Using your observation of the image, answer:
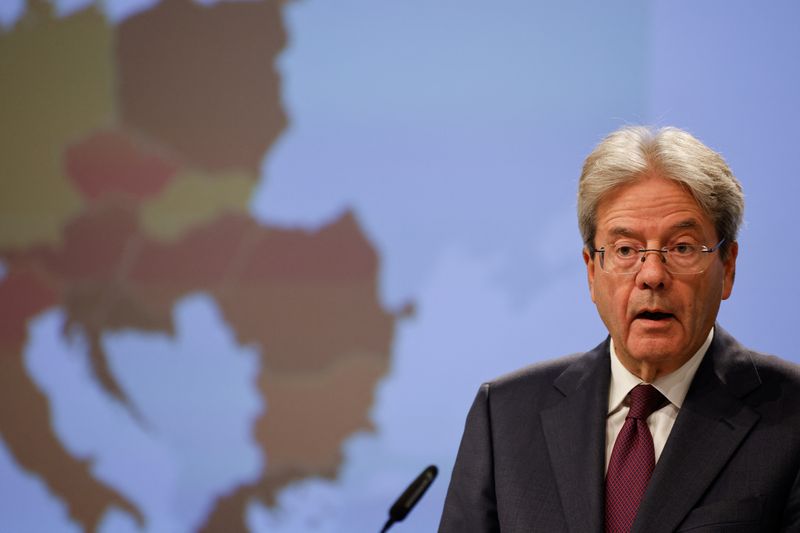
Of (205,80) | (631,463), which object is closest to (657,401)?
(631,463)

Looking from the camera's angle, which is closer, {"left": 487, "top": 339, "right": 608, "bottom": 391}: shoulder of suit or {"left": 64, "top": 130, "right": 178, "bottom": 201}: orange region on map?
{"left": 487, "top": 339, "right": 608, "bottom": 391}: shoulder of suit

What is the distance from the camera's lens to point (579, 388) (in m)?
2.02

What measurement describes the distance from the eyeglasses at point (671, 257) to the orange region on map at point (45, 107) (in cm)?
231

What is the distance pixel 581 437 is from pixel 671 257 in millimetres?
388

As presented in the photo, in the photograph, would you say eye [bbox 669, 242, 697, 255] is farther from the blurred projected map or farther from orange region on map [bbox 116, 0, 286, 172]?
orange region on map [bbox 116, 0, 286, 172]

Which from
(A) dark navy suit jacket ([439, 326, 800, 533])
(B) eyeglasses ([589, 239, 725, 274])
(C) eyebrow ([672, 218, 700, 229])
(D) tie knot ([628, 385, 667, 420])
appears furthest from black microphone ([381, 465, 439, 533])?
(C) eyebrow ([672, 218, 700, 229])

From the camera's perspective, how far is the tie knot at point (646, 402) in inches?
74.9

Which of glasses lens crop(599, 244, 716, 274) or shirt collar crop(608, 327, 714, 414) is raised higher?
glasses lens crop(599, 244, 716, 274)

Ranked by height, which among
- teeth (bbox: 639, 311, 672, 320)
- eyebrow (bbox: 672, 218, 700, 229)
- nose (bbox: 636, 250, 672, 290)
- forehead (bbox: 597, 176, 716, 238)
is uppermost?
forehead (bbox: 597, 176, 716, 238)

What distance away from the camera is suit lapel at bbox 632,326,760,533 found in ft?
5.84

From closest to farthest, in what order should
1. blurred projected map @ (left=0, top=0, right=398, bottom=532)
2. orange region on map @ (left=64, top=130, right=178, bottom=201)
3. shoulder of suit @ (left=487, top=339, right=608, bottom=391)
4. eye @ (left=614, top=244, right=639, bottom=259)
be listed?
1. eye @ (left=614, top=244, right=639, bottom=259)
2. shoulder of suit @ (left=487, top=339, right=608, bottom=391)
3. blurred projected map @ (left=0, top=0, right=398, bottom=532)
4. orange region on map @ (left=64, top=130, right=178, bottom=201)

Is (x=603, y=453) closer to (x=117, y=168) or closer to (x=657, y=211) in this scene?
(x=657, y=211)

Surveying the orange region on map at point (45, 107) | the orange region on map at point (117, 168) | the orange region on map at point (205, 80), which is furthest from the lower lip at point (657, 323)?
the orange region on map at point (45, 107)

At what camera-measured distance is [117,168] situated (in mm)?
3590
